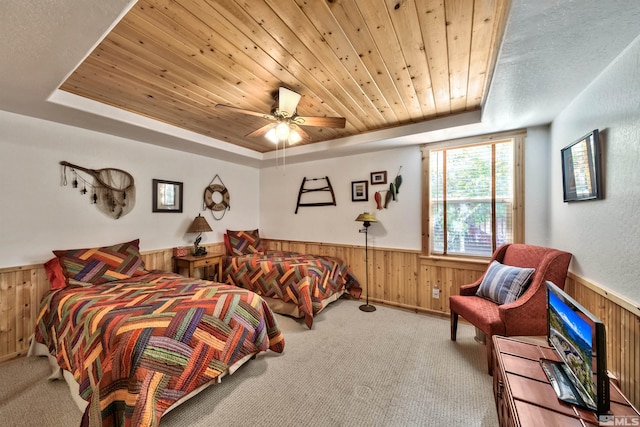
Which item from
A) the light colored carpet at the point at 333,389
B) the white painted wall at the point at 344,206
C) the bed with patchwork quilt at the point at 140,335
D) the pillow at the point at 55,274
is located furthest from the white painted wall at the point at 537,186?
the pillow at the point at 55,274

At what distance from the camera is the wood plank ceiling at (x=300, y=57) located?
4.64ft

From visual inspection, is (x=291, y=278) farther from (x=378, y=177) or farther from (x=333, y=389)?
(x=378, y=177)

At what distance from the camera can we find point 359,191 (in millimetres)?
3938

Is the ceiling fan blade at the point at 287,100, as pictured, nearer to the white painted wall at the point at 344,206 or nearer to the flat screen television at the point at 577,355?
the white painted wall at the point at 344,206

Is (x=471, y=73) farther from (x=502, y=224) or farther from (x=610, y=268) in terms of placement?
(x=502, y=224)

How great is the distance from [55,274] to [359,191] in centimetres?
362

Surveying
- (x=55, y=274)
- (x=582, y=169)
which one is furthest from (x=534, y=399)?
(x=55, y=274)

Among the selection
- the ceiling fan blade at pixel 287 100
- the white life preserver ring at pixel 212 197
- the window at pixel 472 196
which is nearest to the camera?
the ceiling fan blade at pixel 287 100

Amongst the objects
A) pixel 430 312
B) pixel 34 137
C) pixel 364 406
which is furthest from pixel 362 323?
pixel 34 137

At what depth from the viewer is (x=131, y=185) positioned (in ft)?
10.4

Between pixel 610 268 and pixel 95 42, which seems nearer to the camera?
pixel 95 42

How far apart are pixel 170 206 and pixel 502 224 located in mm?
4337

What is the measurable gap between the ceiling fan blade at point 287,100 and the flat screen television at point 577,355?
7.40 ft

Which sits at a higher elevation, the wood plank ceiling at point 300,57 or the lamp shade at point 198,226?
the wood plank ceiling at point 300,57
